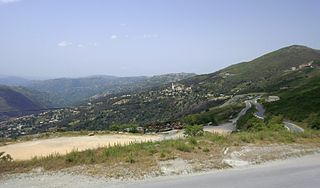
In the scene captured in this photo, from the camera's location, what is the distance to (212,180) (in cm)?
1212

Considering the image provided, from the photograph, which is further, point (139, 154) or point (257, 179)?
point (139, 154)

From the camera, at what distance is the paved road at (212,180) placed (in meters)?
11.5

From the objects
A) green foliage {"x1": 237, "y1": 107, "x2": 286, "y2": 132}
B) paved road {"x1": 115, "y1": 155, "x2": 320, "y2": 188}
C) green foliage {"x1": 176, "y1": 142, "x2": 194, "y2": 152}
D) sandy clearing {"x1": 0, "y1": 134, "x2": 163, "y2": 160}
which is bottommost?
green foliage {"x1": 237, "y1": 107, "x2": 286, "y2": 132}

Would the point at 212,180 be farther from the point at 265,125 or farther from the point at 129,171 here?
the point at 265,125

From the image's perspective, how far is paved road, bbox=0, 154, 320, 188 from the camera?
11.5 m

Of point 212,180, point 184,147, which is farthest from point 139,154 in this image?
point 212,180

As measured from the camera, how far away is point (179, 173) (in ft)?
42.8

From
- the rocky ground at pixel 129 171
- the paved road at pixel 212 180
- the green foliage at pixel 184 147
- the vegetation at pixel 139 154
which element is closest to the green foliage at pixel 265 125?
the vegetation at pixel 139 154

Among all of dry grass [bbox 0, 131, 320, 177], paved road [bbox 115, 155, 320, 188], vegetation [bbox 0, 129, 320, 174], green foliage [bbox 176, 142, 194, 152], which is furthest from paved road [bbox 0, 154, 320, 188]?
green foliage [bbox 176, 142, 194, 152]

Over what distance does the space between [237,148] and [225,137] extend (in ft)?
7.75

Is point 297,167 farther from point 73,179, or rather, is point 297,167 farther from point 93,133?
point 93,133

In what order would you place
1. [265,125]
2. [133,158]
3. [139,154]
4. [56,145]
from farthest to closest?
1. [265,125]
2. [56,145]
3. [139,154]
4. [133,158]

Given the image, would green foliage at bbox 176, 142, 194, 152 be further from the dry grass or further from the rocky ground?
the rocky ground

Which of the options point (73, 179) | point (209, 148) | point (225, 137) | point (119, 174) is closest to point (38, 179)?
point (73, 179)
